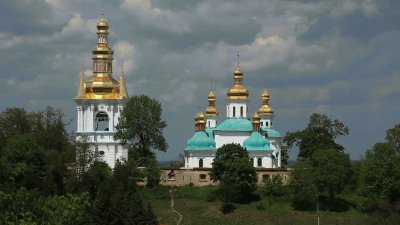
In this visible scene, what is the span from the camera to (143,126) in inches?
2638

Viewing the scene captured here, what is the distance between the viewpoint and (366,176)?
190 ft

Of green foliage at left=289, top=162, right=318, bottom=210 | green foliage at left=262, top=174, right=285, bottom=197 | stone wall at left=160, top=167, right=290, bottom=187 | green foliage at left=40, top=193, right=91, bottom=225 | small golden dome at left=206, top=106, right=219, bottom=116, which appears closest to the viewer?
green foliage at left=40, top=193, right=91, bottom=225

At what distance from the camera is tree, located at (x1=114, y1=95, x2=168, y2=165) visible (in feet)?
216

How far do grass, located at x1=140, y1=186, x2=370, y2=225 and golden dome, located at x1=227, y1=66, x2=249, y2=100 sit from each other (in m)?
12.8

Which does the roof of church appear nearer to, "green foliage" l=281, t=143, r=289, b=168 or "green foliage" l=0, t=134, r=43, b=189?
"green foliage" l=281, t=143, r=289, b=168

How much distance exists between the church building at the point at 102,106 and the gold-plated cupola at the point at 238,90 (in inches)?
386

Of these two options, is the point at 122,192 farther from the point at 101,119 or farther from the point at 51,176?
the point at 101,119

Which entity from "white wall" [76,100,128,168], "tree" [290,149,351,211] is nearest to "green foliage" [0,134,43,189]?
"white wall" [76,100,128,168]

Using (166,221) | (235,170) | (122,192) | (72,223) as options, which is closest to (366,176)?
(235,170)

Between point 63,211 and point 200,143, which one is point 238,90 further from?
point 63,211

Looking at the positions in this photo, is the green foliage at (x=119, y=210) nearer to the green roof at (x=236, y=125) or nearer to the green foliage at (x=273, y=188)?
the green foliage at (x=273, y=188)

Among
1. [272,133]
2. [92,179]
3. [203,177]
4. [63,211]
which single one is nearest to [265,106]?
[272,133]

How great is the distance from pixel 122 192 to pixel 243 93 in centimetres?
2660

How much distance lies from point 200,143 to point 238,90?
6719 mm
